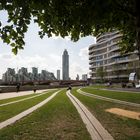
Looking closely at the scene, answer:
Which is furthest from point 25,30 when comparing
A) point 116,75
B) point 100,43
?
point 100,43

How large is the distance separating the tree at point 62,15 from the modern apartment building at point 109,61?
355 feet

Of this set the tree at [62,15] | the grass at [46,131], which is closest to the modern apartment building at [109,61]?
the grass at [46,131]

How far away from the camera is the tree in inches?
368

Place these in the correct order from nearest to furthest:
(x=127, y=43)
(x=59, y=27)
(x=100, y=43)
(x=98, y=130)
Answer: (x=59, y=27), (x=98, y=130), (x=127, y=43), (x=100, y=43)

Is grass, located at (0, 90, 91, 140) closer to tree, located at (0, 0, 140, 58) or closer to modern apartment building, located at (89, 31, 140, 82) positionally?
tree, located at (0, 0, 140, 58)

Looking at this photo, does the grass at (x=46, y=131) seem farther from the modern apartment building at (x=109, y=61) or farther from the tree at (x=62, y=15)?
the modern apartment building at (x=109, y=61)

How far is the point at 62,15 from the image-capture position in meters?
10.5

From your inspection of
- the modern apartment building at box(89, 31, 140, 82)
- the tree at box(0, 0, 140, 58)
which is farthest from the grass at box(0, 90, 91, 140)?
the modern apartment building at box(89, 31, 140, 82)

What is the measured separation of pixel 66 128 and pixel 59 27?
14.2ft

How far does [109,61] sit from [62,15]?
15413cm

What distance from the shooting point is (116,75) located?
5935 inches

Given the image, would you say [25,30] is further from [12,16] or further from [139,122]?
[139,122]

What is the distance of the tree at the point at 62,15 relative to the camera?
30.7 ft

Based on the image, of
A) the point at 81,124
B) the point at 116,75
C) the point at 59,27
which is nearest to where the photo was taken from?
the point at 59,27
